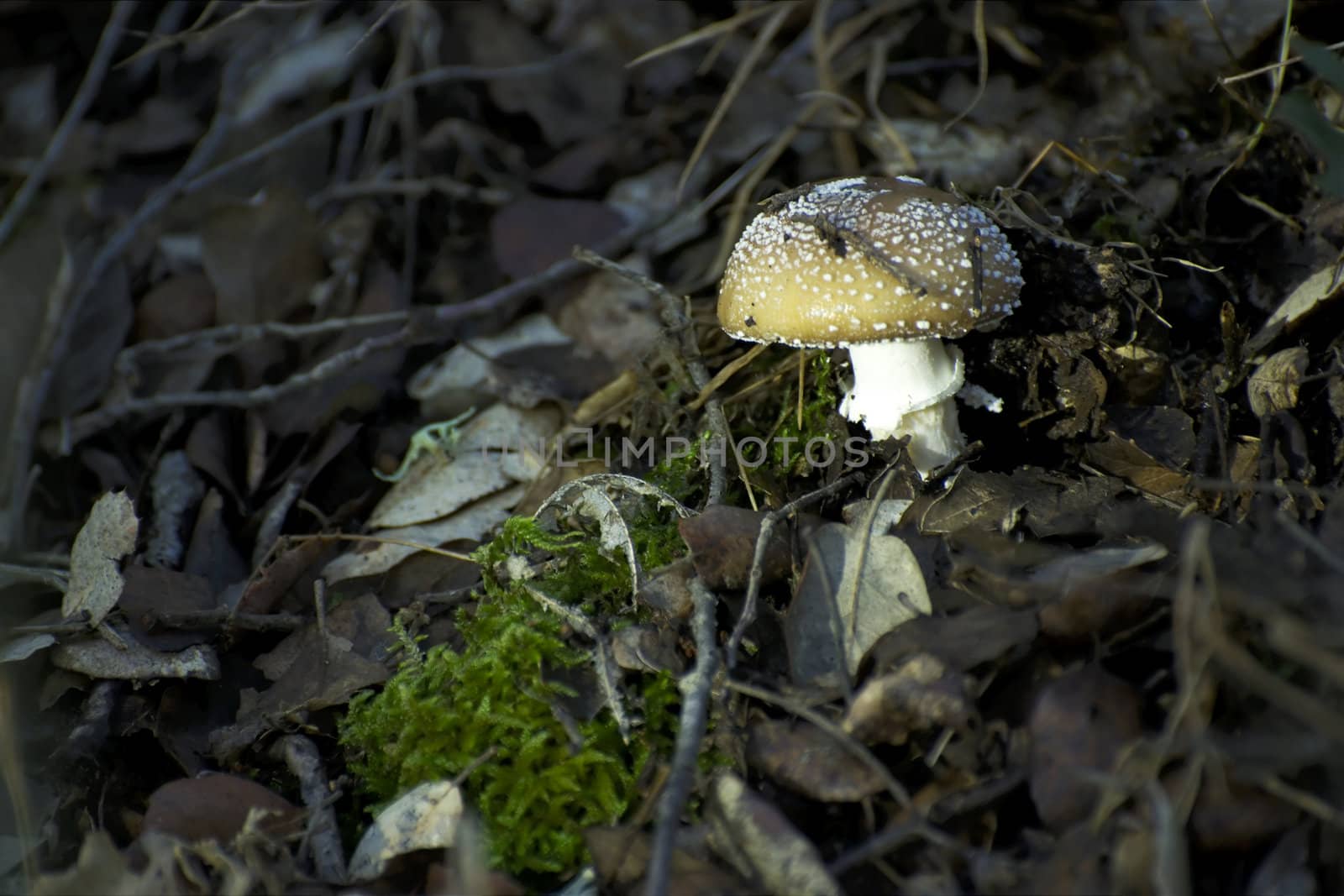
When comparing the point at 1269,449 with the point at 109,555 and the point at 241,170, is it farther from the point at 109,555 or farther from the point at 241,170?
the point at 241,170

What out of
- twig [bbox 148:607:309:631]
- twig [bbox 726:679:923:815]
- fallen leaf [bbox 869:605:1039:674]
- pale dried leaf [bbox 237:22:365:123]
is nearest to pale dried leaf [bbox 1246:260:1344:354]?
fallen leaf [bbox 869:605:1039:674]

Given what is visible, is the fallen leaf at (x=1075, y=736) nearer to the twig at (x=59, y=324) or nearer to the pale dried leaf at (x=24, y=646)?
the pale dried leaf at (x=24, y=646)

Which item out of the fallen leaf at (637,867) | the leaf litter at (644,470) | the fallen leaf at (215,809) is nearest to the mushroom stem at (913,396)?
the leaf litter at (644,470)

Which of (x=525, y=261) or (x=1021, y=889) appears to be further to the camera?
(x=525, y=261)

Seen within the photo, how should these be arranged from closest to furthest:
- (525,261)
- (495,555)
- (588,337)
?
1. (495,555)
2. (588,337)
3. (525,261)

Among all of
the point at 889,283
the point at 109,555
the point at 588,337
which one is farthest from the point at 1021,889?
the point at 588,337

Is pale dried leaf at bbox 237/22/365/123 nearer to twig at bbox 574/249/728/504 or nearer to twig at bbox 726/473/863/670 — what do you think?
twig at bbox 574/249/728/504
